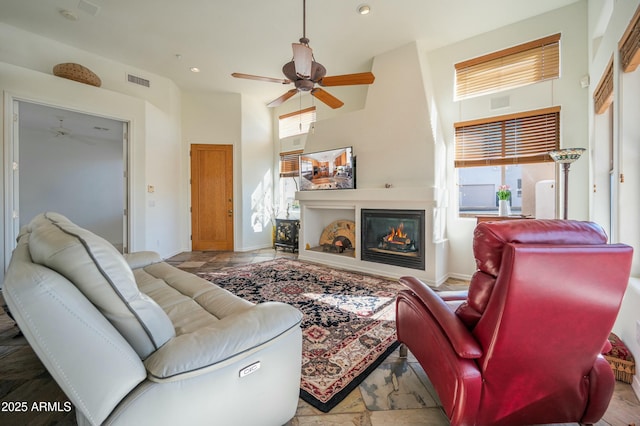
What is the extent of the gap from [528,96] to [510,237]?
3.42 meters

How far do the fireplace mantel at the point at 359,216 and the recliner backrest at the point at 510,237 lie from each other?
8.18 ft

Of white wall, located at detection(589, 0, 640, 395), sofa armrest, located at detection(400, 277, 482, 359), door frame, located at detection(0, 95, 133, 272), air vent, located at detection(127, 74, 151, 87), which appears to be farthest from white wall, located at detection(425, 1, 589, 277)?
door frame, located at detection(0, 95, 133, 272)

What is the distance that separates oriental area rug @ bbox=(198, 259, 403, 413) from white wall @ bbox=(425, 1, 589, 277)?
1.35m

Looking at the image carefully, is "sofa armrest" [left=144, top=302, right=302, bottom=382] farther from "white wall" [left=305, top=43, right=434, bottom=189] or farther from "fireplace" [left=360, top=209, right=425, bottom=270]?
"white wall" [left=305, top=43, right=434, bottom=189]

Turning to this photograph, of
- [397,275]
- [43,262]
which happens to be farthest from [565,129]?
[43,262]

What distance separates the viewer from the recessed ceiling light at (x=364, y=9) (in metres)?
3.19

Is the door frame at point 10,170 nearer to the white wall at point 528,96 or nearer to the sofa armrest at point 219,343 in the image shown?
the sofa armrest at point 219,343

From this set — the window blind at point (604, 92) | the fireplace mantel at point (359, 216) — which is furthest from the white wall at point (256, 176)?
the window blind at point (604, 92)

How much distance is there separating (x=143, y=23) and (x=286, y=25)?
75.4 inches

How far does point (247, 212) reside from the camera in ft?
20.3

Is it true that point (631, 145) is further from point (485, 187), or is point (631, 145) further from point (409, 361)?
point (409, 361)

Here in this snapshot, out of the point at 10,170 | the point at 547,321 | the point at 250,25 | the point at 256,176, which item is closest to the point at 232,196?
the point at 256,176

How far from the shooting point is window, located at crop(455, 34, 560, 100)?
332 centimetres

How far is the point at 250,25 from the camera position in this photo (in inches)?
142
